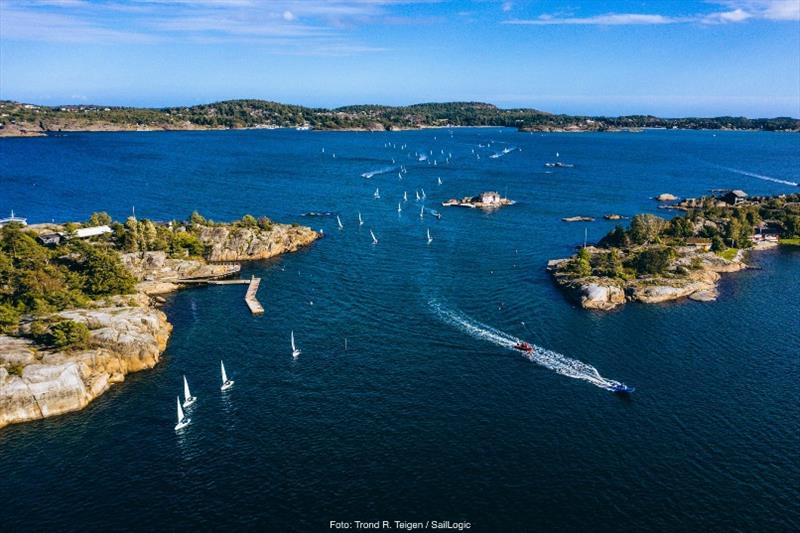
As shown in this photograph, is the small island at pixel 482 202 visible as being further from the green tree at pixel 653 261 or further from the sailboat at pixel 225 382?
the sailboat at pixel 225 382

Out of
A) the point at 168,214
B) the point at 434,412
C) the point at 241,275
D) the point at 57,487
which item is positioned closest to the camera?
the point at 57,487

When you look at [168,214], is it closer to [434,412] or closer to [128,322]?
[128,322]

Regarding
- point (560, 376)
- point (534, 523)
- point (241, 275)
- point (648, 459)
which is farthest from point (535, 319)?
point (241, 275)

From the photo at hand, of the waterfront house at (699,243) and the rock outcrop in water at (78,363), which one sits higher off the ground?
the waterfront house at (699,243)

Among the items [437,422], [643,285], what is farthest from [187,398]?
[643,285]

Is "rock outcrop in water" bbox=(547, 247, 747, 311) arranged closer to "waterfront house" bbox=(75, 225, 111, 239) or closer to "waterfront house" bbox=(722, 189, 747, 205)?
"waterfront house" bbox=(722, 189, 747, 205)

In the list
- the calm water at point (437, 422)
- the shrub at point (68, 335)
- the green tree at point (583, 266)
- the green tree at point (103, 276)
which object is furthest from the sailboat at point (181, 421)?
the green tree at point (583, 266)
